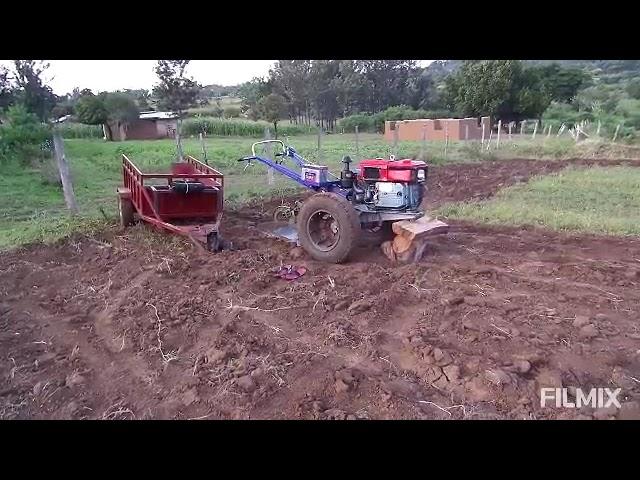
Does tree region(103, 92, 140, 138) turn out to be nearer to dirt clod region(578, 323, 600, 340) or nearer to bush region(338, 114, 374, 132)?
bush region(338, 114, 374, 132)

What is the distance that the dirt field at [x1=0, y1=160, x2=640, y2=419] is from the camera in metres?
3.32

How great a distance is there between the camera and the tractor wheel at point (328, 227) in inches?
222

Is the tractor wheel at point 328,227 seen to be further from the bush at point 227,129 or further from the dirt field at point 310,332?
the bush at point 227,129

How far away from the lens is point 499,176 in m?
13.0

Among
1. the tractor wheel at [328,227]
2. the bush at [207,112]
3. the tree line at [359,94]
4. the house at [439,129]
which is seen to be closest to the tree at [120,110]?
the tree line at [359,94]

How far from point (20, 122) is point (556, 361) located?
16.8m

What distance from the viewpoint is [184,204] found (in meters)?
6.59

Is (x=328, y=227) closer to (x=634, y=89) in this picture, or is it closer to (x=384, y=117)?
(x=384, y=117)

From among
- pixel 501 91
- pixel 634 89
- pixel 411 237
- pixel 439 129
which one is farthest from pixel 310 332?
pixel 634 89

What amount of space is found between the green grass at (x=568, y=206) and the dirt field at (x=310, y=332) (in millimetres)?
1106

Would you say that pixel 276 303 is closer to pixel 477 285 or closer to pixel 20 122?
pixel 477 285

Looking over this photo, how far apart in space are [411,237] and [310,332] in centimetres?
193

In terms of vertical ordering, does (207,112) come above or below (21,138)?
above

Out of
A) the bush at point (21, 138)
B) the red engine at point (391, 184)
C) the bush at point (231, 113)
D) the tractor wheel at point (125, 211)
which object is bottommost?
the tractor wheel at point (125, 211)
